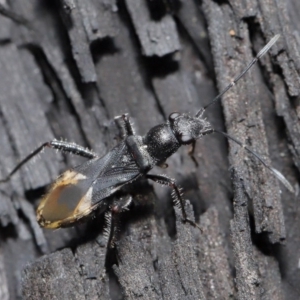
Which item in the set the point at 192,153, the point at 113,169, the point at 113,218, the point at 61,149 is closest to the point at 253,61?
the point at 192,153

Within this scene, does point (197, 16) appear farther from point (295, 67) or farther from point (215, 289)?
point (215, 289)

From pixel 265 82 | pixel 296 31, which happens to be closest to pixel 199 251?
pixel 265 82

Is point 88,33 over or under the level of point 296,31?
over

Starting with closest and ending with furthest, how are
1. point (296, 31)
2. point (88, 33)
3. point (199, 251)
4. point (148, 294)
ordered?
point (148, 294)
point (199, 251)
point (296, 31)
point (88, 33)

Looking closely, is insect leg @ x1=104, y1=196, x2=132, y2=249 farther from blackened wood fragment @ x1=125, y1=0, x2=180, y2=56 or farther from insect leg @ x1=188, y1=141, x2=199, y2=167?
blackened wood fragment @ x1=125, y1=0, x2=180, y2=56

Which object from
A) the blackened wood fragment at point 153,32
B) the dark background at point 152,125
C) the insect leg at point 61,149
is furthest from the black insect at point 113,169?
the blackened wood fragment at point 153,32

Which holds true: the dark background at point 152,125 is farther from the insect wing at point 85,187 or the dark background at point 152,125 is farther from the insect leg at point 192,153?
the insect wing at point 85,187
